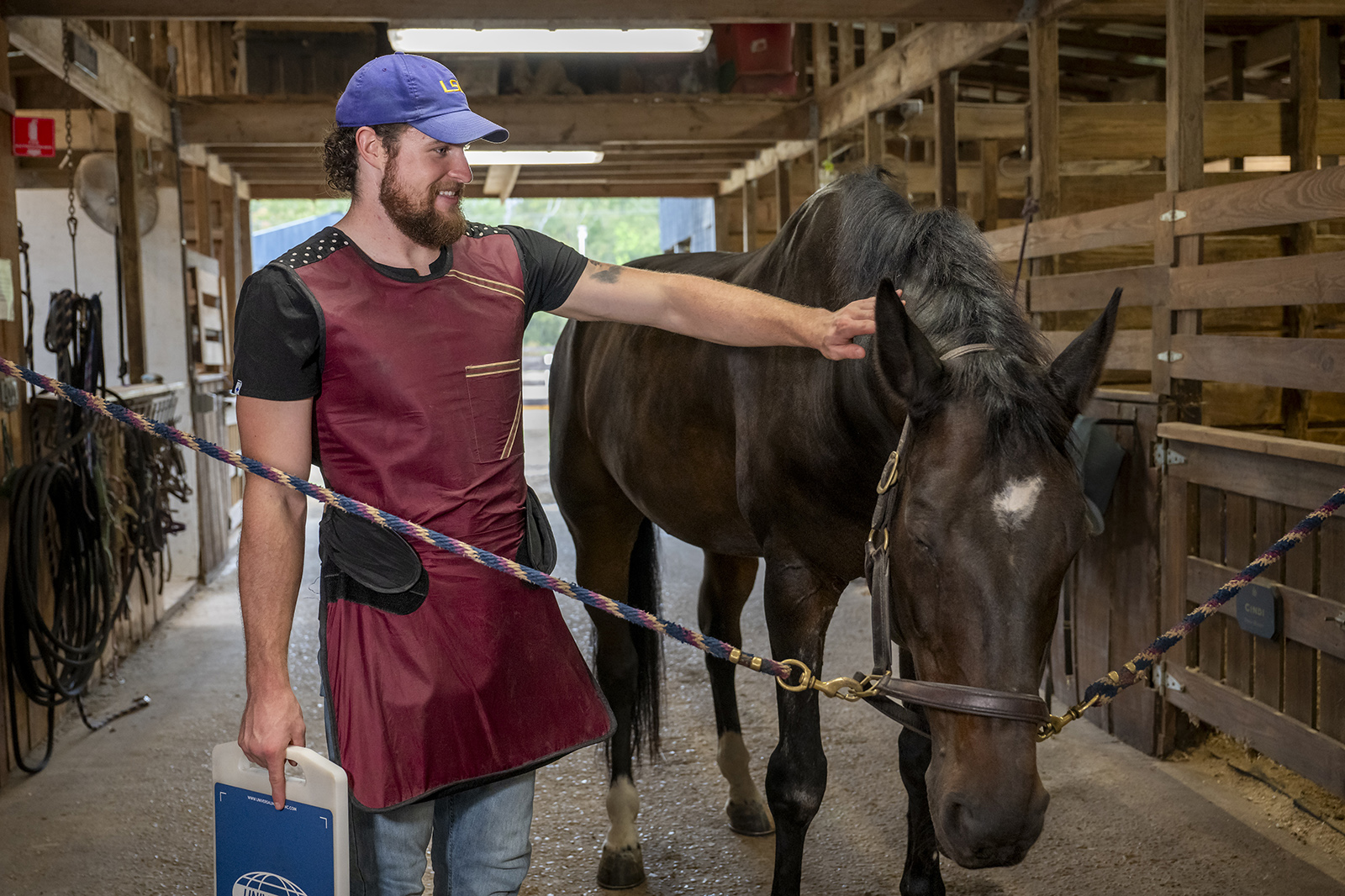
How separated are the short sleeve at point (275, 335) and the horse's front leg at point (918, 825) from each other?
1256 millimetres

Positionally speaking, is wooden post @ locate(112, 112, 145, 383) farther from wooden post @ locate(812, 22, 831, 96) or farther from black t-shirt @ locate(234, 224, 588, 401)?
black t-shirt @ locate(234, 224, 588, 401)

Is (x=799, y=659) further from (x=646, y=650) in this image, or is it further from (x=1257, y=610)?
(x=1257, y=610)

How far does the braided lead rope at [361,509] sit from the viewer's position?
1.46m

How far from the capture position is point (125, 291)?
220 inches

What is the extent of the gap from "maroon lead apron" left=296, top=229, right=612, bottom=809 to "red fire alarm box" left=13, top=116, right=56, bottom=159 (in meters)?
3.34

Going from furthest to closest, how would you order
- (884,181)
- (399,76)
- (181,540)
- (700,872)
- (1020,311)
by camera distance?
(181,540)
(700,872)
(884,181)
(1020,311)
(399,76)

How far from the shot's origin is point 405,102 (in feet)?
5.09

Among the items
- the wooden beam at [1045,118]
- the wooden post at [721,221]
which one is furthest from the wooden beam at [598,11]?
the wooden post at [721,221]

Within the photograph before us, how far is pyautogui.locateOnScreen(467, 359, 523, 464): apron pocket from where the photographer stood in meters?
1.62

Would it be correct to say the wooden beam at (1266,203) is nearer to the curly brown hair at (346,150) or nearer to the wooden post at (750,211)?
the curly brown hair at (346,150)

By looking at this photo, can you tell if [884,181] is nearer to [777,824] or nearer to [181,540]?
[777,824]

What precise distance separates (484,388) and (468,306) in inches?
4.8

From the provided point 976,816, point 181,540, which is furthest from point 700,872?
point 181,540

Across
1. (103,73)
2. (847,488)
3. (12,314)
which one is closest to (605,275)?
(847,488)
